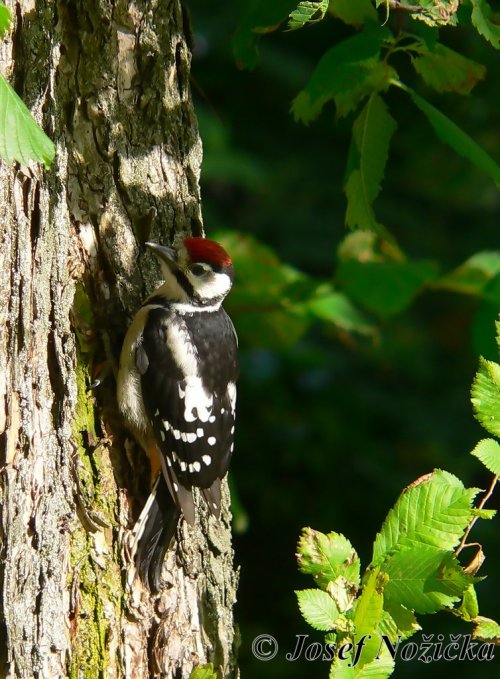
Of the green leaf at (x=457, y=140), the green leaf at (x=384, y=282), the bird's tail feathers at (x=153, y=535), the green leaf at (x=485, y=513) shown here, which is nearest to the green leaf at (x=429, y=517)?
the green leaf at (x=485, y=513)

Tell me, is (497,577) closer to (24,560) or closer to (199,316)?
(199,316)

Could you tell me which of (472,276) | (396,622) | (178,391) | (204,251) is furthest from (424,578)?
(472,276)

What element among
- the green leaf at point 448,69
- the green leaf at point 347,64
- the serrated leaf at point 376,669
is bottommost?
the serrated leaf at point 376,669

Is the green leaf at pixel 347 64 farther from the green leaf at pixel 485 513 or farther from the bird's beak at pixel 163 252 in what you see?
the green leaf at pixel 485 513

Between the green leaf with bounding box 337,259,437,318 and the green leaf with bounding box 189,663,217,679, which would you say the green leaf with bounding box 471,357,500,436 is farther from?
the green leaf with bounding box 337,259,437,318

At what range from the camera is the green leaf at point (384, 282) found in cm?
331

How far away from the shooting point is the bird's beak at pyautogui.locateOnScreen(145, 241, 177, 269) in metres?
2.50

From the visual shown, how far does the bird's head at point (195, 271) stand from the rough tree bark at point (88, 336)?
0.06m

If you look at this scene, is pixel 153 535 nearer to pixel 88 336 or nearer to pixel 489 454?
pixel 88 336

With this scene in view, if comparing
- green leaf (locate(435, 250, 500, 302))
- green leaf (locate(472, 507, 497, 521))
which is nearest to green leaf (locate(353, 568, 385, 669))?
green leaf (locate(472, 507, 497, 521))

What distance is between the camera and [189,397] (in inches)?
104

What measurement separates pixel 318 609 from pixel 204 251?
4.32 feet

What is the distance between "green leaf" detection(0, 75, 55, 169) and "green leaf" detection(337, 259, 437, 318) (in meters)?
1.96

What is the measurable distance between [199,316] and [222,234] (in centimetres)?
113
